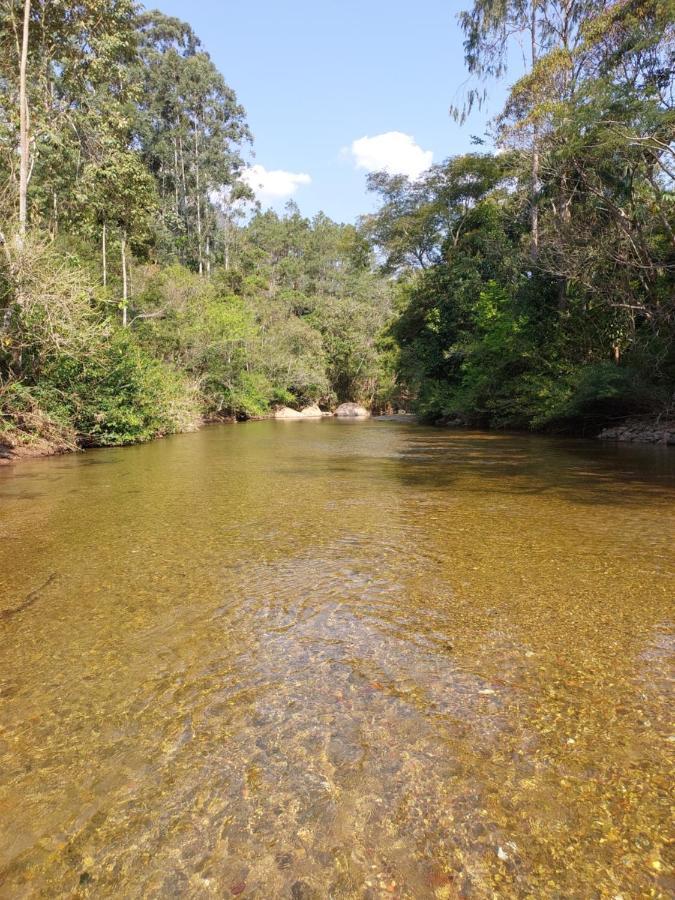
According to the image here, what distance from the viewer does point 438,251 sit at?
96.7ft

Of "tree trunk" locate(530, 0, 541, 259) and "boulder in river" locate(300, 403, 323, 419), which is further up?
"tree trunk" locate(530, 0, 541, 259)

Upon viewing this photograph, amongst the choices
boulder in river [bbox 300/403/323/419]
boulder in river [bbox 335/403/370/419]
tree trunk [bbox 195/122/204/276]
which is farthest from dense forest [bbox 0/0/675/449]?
tree trunk [bbox 195/122/204/276]

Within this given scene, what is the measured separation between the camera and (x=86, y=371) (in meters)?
13.5

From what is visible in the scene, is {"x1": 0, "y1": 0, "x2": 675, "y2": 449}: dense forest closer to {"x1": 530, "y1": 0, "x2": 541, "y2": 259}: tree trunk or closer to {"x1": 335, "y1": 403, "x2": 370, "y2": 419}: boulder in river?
{"x1": 530, "y1": 0, "x2": 541, "y2": 259}: tree trunk

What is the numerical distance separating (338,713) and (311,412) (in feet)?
124

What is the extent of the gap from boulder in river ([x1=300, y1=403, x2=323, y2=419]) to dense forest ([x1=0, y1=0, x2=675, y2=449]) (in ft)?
16.6

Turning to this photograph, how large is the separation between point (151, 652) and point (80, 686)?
0.37 m

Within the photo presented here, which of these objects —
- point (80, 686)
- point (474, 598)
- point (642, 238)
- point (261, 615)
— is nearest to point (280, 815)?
point (80, 686)

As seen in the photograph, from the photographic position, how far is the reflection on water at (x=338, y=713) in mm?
1469

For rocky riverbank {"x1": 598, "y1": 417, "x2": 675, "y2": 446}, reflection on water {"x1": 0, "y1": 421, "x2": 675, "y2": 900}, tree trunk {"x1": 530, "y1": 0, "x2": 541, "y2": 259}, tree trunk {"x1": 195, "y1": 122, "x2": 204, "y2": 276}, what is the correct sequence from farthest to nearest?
tree trunk {"x1": 195, "y1": 122, "x2": 204, "y2": 276} < tree trunk {"x1": 530, "y1": 0, "x2": 541, "y2": 259} < rocky riverbank {"x1": 598, "y1": 417, "x2": 675, "y2": 446} < reflection on water {"x1": 0, "y1": 421, "x2": 675, "y2": 900}

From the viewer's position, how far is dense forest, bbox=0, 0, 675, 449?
12.6 m

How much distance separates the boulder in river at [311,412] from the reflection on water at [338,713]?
111ft

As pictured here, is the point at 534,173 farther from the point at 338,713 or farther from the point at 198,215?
the point at 198,215

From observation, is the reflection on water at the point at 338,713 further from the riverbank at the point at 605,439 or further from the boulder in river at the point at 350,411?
the boulder in river at the point at 350,411
